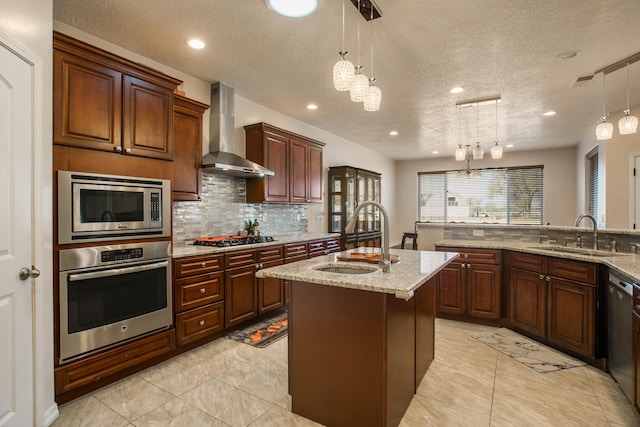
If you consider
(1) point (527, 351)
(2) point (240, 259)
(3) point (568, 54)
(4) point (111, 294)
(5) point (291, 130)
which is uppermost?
(3) point (568, 54)

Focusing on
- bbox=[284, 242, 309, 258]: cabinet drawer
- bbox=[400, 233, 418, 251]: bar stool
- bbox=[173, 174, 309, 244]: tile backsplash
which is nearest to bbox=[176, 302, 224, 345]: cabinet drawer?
bbox=[173, 174, 309, 244]: tile backsplash

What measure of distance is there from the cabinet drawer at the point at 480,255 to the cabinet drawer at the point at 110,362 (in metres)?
3.09

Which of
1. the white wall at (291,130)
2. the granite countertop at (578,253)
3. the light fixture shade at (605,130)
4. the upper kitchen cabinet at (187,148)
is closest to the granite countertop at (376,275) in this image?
the granite countertop at (578,253)

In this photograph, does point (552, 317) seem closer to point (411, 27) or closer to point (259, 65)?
point (411, 27)

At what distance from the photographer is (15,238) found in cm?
164

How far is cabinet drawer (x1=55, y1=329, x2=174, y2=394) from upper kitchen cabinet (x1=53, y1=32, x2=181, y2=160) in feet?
4.75

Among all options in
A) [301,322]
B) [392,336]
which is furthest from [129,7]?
[392,336]

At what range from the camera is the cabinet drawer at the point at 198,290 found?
2.73m

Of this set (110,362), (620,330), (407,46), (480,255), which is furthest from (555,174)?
(110,362)

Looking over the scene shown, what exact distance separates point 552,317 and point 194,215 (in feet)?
12.2

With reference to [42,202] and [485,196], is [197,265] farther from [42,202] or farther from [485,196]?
[485,196]

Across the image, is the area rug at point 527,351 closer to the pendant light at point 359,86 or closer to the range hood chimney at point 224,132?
the pendant light at point 359,86

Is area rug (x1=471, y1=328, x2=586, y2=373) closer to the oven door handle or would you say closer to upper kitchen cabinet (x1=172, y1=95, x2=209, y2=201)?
the oven door handle

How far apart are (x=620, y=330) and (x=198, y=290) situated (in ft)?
10.9
